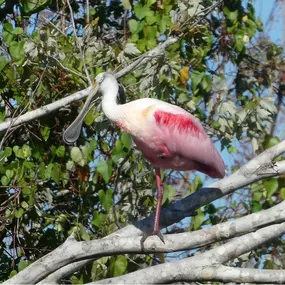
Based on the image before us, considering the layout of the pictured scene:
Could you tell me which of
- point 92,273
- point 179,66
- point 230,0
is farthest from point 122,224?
point 230,0

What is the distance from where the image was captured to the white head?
6.54 metres

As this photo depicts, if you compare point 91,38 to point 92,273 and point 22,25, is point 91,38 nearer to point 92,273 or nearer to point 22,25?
point 22,25

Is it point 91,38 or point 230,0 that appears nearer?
point 91,38

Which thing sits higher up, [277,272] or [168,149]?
[168,149]

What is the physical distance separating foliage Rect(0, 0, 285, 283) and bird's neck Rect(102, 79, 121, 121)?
410mm

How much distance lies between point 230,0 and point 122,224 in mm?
2020

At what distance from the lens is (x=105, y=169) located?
6.97 m

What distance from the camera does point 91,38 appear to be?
7281 millimetres

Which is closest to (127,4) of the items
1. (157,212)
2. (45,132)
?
(45,132)

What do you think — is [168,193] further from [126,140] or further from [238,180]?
[238,180]

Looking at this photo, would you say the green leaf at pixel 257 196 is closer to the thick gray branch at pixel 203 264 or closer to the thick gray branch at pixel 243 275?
the thick gray branch at pixel 203 264

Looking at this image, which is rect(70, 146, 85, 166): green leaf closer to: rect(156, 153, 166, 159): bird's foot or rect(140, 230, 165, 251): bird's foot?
rect(156, 153, 166, 159): bird's foot

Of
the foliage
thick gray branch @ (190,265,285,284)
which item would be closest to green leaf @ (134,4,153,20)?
the foliage

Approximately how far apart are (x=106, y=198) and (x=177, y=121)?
722mm
